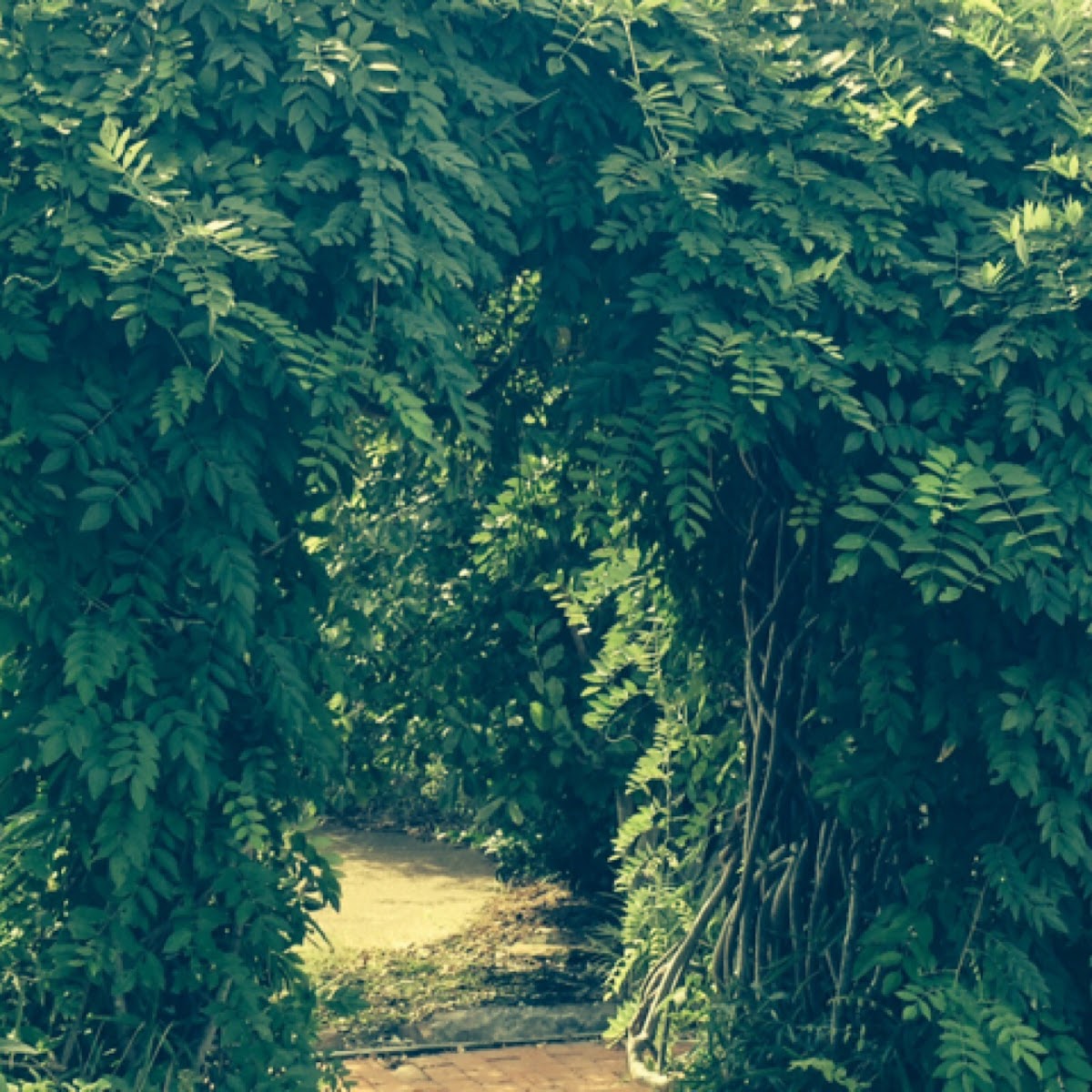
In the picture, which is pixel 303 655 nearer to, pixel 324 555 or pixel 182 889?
pixel 182 889

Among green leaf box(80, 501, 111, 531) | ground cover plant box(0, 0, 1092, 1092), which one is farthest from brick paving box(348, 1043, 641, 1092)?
green leaf box(80, 501, 111, 531)

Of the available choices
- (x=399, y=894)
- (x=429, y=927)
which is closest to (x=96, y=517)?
(x=429, y=927)

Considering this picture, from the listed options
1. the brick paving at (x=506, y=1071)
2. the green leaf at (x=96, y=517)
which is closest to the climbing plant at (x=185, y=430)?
the green leaf at (x=96, y=517)

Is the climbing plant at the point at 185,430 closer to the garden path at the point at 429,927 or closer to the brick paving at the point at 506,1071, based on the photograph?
the garden path at the point at 429,927

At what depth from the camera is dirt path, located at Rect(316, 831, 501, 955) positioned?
9367 millimetres

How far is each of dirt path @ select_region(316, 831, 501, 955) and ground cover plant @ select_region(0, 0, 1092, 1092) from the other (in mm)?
4553

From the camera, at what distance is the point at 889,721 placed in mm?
4191

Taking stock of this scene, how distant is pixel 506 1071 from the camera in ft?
21.5

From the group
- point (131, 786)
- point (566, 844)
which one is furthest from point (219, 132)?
point (566, 844)

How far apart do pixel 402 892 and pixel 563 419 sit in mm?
6638

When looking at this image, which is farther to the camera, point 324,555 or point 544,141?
point 324,555

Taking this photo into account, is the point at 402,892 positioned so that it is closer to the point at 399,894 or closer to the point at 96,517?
the point at 399,894

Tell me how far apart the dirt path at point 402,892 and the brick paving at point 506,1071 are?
2.21 metres

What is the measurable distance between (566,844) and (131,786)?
5.99 metres
